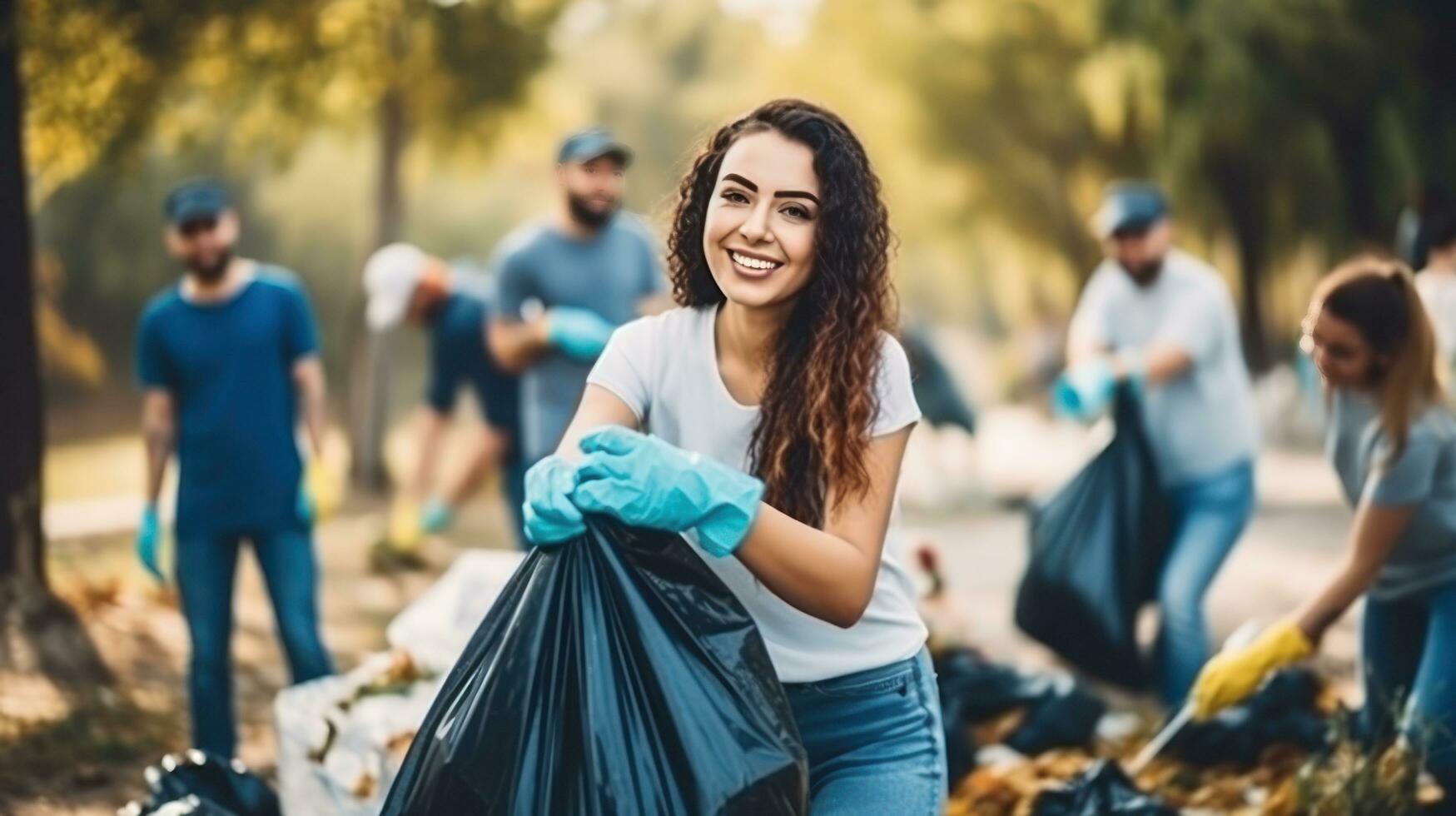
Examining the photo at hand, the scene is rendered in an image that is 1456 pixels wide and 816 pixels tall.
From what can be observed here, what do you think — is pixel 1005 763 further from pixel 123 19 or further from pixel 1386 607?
pixel 123 19

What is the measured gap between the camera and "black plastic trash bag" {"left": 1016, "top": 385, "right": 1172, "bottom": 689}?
15.3ft

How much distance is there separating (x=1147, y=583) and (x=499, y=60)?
20.6 ft

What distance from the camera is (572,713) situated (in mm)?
1890

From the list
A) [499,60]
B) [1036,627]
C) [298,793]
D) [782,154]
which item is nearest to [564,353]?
[1036,627]

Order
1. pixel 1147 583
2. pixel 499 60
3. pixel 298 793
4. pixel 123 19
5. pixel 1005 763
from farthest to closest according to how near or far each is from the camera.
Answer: pixel 499 60
pixel 123 19
pixel 1147 583
pixel 1005 763
pixel 298 793

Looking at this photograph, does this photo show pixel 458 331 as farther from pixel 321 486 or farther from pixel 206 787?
pixel 206 787

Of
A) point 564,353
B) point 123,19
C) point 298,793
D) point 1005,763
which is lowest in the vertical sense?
point 1005,763

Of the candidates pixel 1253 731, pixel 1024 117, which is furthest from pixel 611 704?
pixel 1024 117

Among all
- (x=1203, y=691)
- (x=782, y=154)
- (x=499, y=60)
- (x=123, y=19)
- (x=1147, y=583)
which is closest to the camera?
(x=782, y=154)

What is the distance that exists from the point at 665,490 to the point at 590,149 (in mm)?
3136

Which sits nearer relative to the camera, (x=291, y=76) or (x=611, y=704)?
(x=611, y=704)

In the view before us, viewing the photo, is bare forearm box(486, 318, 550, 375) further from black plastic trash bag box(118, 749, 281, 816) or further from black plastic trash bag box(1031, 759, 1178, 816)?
black plastic trash bag box(1031, 759, 1178, 816)

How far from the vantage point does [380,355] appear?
34.8 ft

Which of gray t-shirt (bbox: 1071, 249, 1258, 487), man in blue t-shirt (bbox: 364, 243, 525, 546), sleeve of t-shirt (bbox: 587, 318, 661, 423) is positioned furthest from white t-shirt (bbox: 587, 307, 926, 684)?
man in blue t-shirt (bbox: 364, 243, 525, 546)
